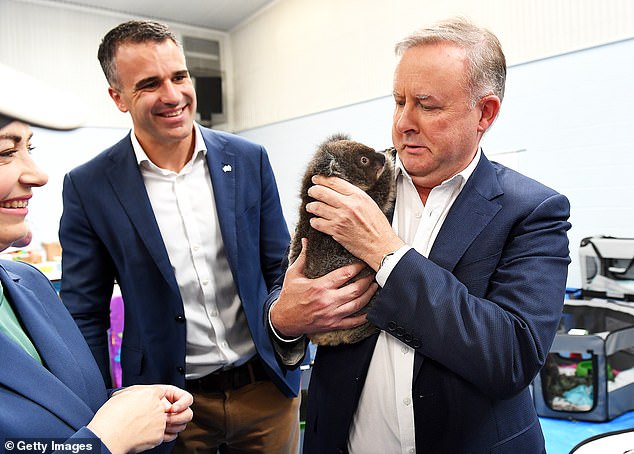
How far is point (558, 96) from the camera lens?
5039 millimetres

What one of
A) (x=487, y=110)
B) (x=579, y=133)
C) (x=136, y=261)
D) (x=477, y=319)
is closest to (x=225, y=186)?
(x=136, y=261)

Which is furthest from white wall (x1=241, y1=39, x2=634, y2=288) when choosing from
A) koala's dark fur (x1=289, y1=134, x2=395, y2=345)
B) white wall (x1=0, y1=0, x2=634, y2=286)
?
koala's dark fur (x1=289, y1=134, x2=395, y2=345)

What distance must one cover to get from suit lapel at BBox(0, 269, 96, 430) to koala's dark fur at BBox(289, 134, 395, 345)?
0.59m

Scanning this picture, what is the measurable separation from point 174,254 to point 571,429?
209cm

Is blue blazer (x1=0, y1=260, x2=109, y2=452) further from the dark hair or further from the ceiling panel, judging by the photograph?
the ceiling panel

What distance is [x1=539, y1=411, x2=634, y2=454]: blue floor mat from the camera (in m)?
2.37

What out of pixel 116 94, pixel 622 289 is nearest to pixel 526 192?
pixel 116 94

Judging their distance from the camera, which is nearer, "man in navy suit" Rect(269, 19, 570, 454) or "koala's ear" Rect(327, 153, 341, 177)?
"man in navy suit" Rect(269, 19, 570, 454)

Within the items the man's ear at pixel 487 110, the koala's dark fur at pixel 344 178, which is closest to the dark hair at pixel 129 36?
the koala's dark fur at pixel 344 178

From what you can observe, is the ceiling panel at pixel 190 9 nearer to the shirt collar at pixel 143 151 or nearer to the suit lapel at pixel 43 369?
the shirt collar at pixel 143 151

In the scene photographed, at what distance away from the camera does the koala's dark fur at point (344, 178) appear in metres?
1.35

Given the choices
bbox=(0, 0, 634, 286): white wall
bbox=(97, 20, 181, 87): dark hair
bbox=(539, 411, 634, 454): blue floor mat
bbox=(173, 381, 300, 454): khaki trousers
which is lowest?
bbox=(539, 411, 634, 454): blue floor mat

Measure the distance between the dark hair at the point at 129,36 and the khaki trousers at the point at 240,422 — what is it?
4.19 feet

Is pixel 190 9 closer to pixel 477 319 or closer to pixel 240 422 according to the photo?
pixel 240 422
